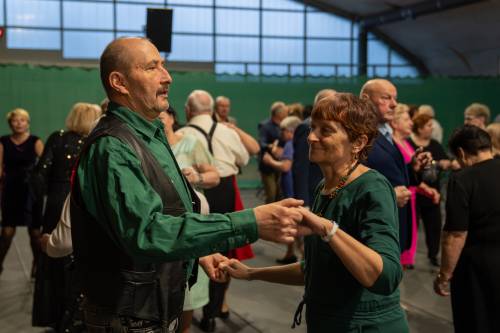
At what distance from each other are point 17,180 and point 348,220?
5.52 meters

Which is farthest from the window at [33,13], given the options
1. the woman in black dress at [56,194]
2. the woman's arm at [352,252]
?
the woman's arm at [352,252]

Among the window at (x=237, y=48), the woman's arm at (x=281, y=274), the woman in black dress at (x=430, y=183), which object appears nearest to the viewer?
the woman's arm at (x=281, y=274)

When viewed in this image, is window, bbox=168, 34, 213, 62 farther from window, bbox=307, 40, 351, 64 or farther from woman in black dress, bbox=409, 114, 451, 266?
woman in black dress, bbox=409, 114, 451, 266

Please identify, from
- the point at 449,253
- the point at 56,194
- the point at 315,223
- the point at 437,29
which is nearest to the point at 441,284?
the point at 449,253

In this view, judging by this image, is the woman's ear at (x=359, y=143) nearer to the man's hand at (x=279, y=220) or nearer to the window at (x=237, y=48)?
the man's hand at (x=279, y=220)

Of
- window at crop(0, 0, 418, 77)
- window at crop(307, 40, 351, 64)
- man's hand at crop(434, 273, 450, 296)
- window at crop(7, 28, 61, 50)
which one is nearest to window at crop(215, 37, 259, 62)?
window at crop(0, 0, 418, 77)

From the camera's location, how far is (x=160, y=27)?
203 inches

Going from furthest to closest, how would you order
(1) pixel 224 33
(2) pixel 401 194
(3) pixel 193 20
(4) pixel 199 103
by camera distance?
1. (1) pixel 224 33
2. (3) pixel 193 20
3. (4) pixel 199 103
4. (2) pixel 401 194

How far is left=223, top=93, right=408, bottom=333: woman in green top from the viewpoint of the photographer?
2.15m

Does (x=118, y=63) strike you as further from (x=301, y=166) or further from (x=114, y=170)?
(x=301, y=166)

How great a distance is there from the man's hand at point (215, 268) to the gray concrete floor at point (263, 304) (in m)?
2.63

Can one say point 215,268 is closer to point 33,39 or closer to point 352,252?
point 352,252

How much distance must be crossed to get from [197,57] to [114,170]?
21.9m

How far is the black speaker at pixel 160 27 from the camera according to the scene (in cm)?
509
